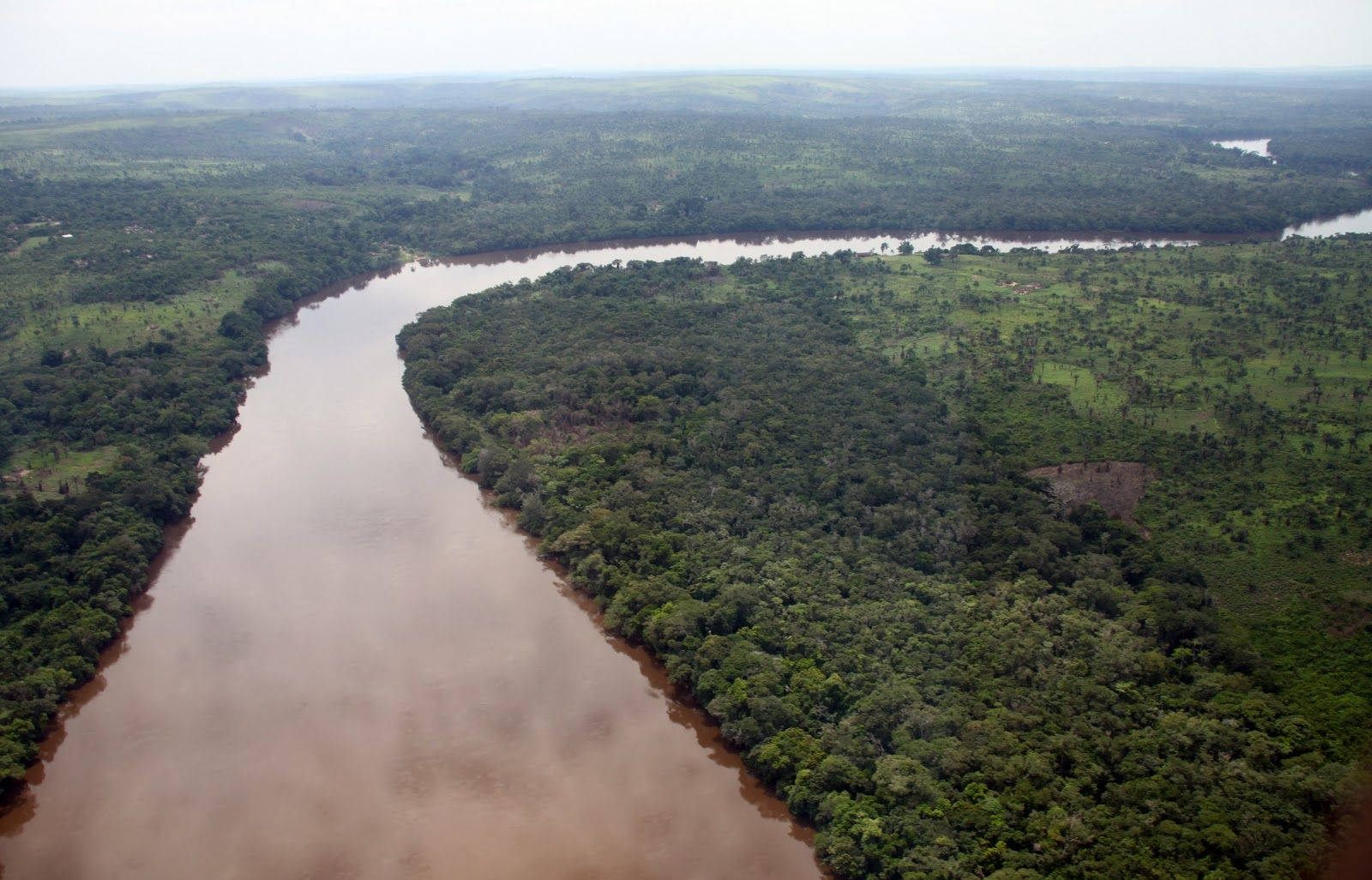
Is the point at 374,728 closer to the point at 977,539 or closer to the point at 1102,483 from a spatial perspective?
the point at 977,539

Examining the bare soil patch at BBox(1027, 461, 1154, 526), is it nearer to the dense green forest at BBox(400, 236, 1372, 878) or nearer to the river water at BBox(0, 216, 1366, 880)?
the dense green forest at BBox(400, 236, 1372, 878)

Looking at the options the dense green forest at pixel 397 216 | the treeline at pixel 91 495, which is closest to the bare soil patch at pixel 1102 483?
the dense green forest at pixel 397 216

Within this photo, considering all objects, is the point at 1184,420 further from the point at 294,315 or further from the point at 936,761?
the point at 294,315

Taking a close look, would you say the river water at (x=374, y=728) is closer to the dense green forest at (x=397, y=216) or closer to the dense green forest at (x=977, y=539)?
the dense green forest at (x=977, y=539)

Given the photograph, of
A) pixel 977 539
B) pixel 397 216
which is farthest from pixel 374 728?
pixel 397 216

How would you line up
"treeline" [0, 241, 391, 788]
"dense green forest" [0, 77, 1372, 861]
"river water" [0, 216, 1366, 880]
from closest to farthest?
"river water" [0, 216, 1366, 880] → "treeline" [0, 241, 391, 788] → "dense green forest" [0, 77, 1372, 861]

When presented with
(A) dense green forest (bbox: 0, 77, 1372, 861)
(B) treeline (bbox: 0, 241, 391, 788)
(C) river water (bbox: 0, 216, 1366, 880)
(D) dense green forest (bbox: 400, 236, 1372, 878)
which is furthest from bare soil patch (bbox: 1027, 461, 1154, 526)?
(B) treeline (bbox: 0, 241, 391, 788)
